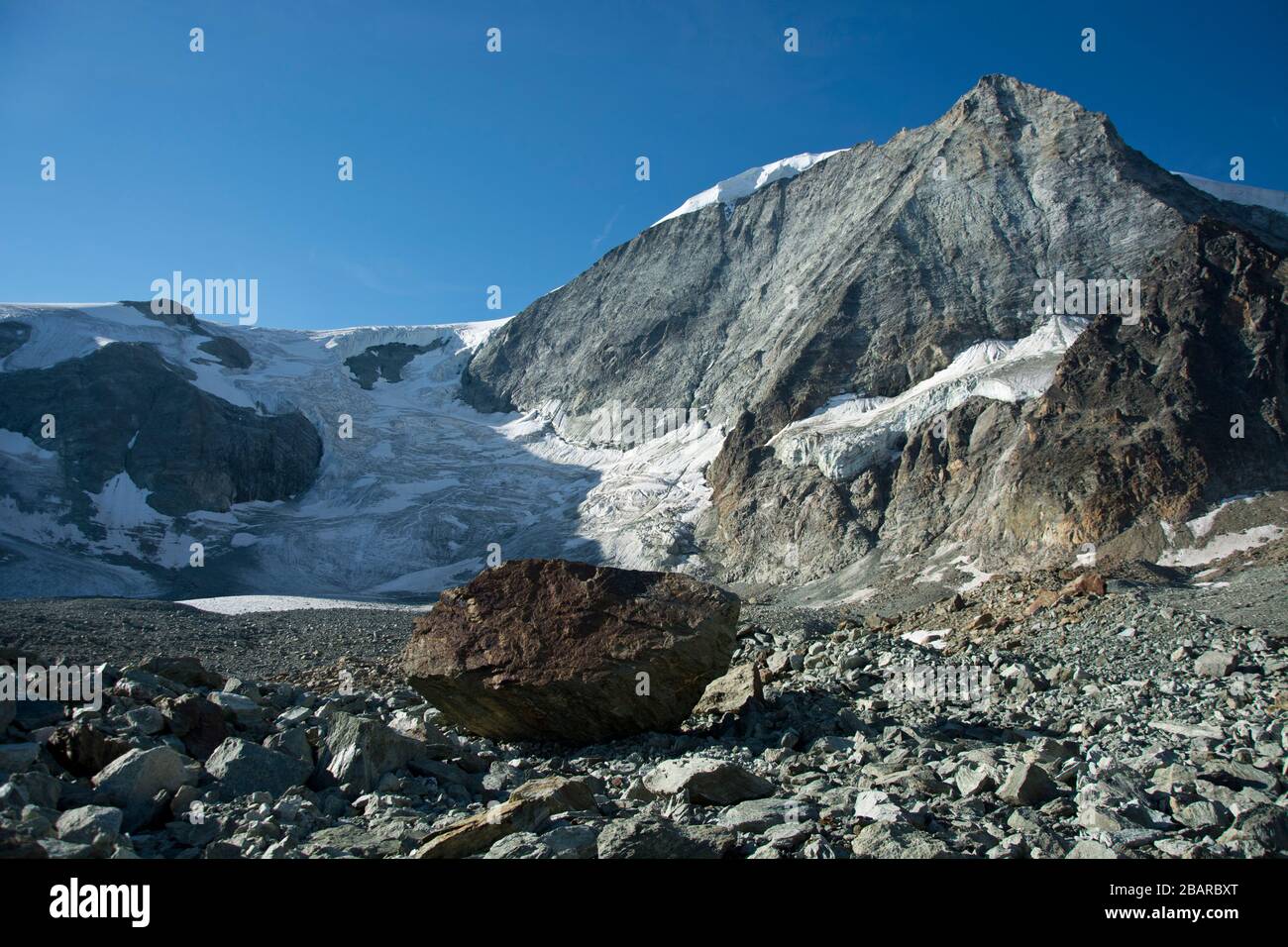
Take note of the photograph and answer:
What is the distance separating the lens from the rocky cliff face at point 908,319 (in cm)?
4303

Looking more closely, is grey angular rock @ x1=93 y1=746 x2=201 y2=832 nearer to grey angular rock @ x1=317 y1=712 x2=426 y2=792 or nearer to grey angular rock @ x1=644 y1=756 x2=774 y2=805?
grey angular rock @ x1=317 y1=712 x2=426 y2=792

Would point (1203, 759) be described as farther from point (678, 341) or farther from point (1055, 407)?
point (678, 341)

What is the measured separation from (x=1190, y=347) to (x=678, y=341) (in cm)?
5678

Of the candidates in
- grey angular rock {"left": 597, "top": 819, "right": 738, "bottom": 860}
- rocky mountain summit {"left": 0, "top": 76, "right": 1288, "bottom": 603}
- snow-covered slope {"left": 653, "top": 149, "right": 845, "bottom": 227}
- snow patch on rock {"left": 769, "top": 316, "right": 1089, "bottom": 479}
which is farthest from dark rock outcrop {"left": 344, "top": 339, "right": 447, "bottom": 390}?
grey angular rock {"left": 597, "top": 819, "right": 738, "bottom": 860}

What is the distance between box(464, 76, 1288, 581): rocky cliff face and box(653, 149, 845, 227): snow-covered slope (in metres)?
7.53

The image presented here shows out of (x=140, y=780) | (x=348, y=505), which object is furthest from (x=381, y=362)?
(x=140, y=780)

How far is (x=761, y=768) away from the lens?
905cm

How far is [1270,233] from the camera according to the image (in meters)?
63.7

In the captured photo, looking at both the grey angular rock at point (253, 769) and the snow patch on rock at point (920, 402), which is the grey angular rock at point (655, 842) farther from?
the snow patch on rock at point (920, 402)

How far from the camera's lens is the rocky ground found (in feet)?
19.6

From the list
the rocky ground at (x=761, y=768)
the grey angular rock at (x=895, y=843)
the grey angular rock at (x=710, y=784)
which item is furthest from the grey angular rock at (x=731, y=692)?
the grey angular rock at (x=895, y=843)

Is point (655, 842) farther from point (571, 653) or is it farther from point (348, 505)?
point (348, 505)

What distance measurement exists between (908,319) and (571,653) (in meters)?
62.0
